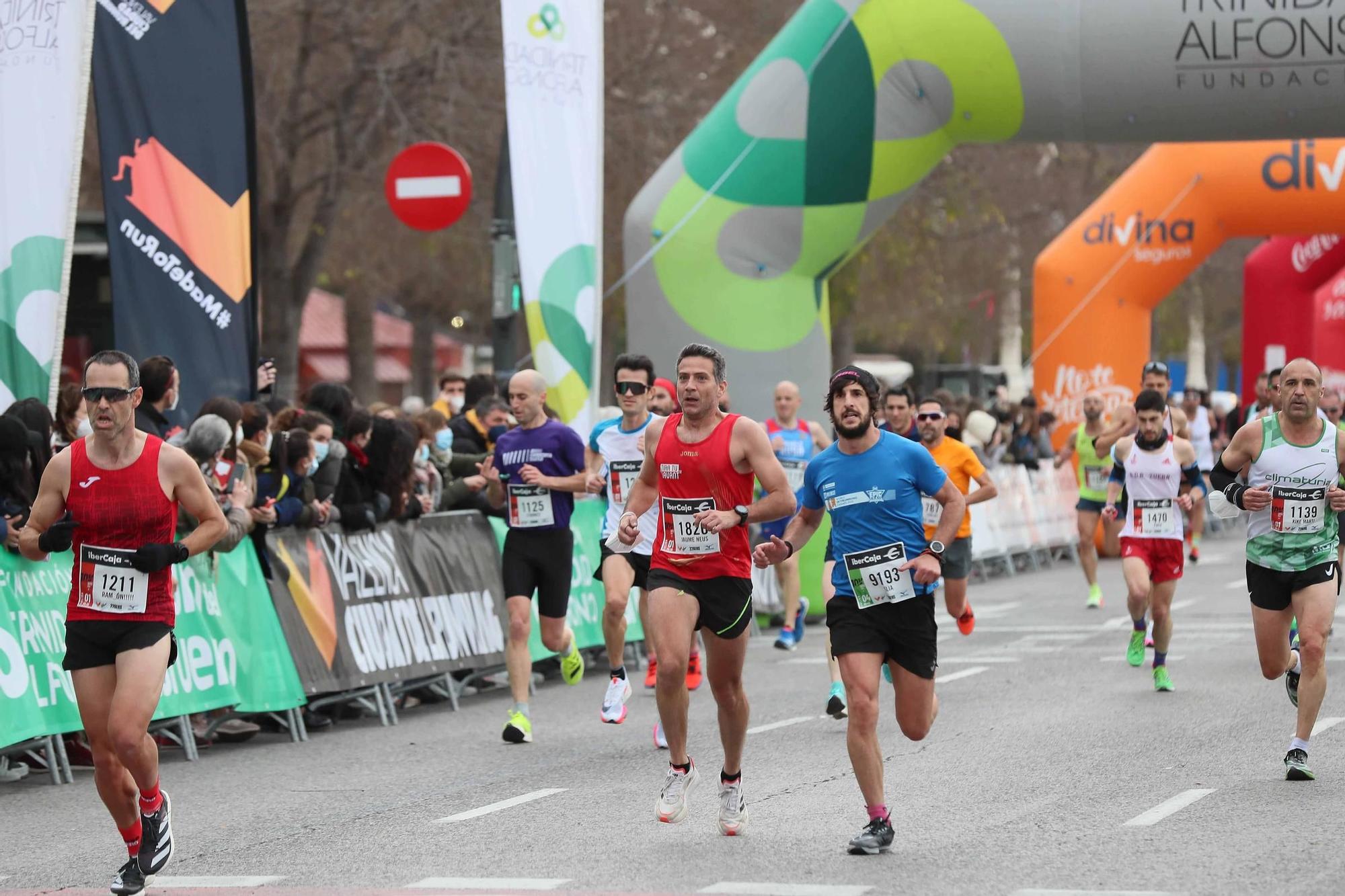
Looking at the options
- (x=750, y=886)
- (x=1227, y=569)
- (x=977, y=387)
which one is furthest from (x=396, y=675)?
(x=977, y=387)

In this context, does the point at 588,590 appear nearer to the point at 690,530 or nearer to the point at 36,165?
the point at 36,165

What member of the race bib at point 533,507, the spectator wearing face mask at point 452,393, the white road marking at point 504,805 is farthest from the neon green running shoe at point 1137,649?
the spectator wearing face mask at point 452,393

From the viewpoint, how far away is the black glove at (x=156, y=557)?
271 inches

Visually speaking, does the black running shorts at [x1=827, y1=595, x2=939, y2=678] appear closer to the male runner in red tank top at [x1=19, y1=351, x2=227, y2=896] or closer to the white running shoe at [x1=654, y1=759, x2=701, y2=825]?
the white running shoe at [x1=654, y1=759, x2=701, y2=825]

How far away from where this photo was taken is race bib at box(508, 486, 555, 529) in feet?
36.6

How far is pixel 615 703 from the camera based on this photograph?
10.6 meters

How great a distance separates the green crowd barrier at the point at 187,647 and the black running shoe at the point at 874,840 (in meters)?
3.73

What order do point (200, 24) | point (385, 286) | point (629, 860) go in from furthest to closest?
1. point (385, 286)
2. point (200, 24)
3. point (629, 860)

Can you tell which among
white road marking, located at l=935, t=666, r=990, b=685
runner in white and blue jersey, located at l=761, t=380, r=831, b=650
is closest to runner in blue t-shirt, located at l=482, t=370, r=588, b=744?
white road marking, located at l=935, t=666, r=990, b=685

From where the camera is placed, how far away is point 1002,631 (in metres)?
16.3

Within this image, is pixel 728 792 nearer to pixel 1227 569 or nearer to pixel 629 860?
pixel 629 860

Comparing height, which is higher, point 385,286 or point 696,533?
point 385,286

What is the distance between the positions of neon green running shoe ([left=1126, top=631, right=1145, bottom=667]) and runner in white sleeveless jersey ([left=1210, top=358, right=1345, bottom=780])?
3709 mm

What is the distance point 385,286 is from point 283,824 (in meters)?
24.8
